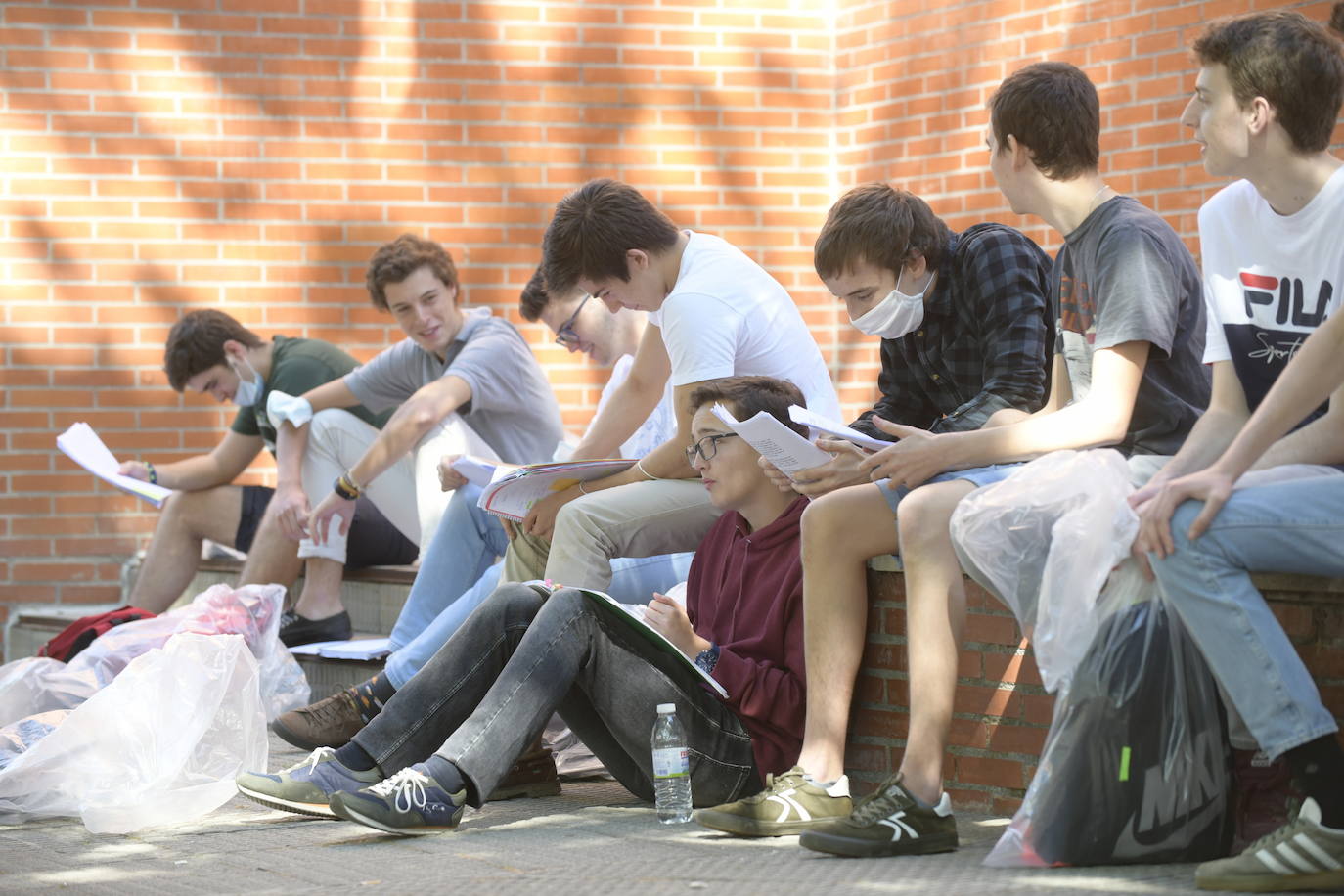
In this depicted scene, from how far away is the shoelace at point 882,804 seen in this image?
309 cm

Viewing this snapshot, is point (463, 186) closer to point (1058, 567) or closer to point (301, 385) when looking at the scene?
point (301, 385)

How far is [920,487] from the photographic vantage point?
3.30 metres

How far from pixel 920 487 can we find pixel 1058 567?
448 mm

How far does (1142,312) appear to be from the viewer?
10.6 feet

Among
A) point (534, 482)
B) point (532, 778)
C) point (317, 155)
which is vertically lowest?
point (532, 778)

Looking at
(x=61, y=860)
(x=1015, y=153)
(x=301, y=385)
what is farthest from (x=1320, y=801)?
(x=301, y=385)

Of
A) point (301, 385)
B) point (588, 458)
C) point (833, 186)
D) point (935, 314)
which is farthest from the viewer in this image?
point (833, 186)

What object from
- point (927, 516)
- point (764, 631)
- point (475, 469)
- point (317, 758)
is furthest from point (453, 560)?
point (927, 516)

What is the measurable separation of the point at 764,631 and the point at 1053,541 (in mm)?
912

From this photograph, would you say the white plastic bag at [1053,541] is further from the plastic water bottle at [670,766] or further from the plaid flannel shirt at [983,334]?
the plastic water bottle at [670,766]

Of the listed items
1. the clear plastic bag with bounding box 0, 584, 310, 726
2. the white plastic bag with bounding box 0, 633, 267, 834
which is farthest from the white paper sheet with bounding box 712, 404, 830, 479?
the clear plastic bag with bounding box 0, 584, 310, 726

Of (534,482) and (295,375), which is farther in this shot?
(295,375)

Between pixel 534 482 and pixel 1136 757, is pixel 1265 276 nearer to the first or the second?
pixel 1136 757

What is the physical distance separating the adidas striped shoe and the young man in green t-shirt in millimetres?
4120
